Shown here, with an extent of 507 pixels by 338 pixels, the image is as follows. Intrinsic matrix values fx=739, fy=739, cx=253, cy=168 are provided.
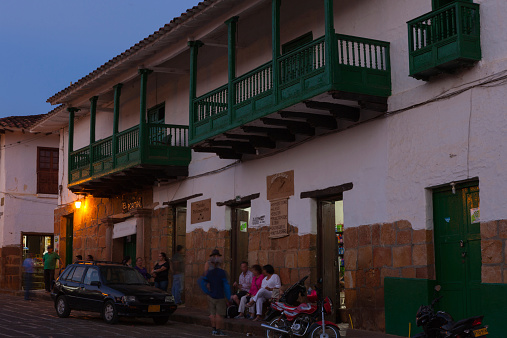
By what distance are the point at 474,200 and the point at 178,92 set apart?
36.6 ft

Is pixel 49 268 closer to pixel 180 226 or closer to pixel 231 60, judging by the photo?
pixel 180 226

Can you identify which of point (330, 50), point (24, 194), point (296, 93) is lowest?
point (24, 194)

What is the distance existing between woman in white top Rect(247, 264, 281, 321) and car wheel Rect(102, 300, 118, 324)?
2.78 meters

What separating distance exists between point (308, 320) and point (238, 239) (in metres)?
6.52

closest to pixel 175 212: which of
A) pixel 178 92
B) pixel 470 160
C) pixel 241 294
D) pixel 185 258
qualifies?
pixel 185 258

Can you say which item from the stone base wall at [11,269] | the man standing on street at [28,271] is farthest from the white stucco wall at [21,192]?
the man standing on street at [28,271]

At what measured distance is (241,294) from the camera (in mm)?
16297

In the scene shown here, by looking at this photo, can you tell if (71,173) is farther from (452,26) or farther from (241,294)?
(452,26)

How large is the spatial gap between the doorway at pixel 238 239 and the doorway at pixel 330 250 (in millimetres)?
3161

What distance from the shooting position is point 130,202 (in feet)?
75.8

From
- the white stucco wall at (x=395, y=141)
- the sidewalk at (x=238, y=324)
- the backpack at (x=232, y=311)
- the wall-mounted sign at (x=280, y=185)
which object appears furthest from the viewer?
the backpack at (x=232, y=311)

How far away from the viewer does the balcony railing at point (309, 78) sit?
12.9 m

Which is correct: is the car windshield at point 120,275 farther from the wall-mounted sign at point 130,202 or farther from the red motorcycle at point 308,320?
the wall-mounted sign at point 130,202

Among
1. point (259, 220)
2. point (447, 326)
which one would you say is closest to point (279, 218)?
point (259, 220)
